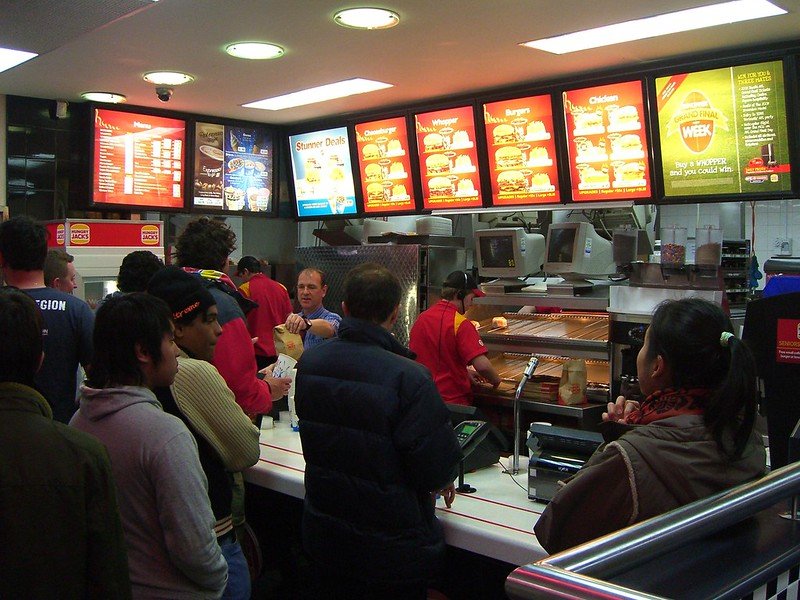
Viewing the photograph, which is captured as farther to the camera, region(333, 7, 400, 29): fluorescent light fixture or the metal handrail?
region(333, 7, 400, 29): fluorescent light fixture

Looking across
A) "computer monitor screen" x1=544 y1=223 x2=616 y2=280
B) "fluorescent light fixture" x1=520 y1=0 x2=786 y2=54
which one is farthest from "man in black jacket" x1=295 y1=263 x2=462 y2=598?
"computer monitor screen" x1=544 y1=223 x2=616 y2=280

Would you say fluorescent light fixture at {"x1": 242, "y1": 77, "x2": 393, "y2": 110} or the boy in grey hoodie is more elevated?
fluorescent light fixture at {"x1": 242, "y1": 77, "x2": 393, "y2": 110}

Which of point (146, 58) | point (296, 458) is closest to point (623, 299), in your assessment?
point (296, 458)

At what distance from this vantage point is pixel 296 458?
335 centimetres

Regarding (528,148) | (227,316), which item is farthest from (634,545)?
(528,148)

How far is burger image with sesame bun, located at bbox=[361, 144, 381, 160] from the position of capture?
632cm

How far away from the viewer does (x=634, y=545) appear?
1200 mm

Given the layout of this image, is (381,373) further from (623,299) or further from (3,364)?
(623,299)

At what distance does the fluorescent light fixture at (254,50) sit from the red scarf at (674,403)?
3.53m

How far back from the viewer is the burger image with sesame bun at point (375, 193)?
634 cm

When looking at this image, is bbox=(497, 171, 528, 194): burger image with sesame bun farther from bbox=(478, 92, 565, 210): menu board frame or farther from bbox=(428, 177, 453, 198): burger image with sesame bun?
bbox=(428, 177, 453, 198): burger image with sesame bun

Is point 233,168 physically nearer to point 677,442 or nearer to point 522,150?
point 522,150

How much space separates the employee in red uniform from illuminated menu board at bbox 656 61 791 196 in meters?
1.53

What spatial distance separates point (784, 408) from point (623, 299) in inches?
73.2
